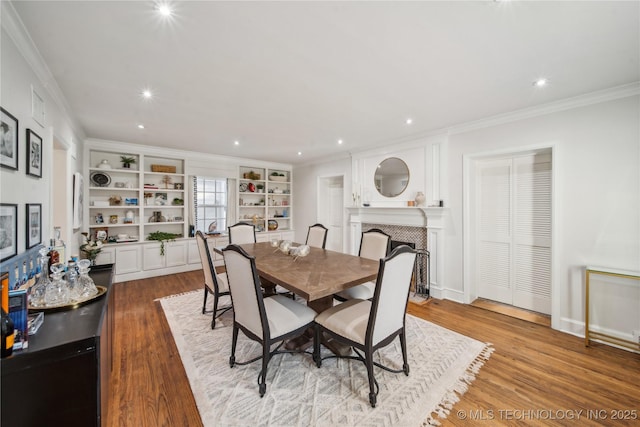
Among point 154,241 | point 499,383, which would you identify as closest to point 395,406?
point 499,383

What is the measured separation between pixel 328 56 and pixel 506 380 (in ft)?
9.33

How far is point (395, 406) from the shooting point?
66.9 inches

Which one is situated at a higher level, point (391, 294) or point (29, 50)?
point (29, 50)

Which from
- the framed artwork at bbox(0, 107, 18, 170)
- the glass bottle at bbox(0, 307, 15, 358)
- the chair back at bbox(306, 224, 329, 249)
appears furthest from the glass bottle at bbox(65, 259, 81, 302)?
the chair back at bbox(306, 224, 329, 249)

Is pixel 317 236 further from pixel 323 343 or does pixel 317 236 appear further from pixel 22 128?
pixel 22 128

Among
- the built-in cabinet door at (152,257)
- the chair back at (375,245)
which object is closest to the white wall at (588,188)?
the chair back at (375,245)

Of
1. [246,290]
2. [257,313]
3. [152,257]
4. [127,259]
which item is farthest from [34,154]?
[152,257]

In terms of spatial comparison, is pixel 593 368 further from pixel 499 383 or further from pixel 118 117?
pixel 118 117

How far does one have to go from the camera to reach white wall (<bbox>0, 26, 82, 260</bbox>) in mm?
1464

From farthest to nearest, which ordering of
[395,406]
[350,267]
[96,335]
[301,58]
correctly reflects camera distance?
[350,267], [301,58], [395,406], [96,335]

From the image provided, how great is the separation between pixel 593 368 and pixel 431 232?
206 centimetres

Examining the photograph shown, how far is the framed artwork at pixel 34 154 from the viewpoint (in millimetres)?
1752

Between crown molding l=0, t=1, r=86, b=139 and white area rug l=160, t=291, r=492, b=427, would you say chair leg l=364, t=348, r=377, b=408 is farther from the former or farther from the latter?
crown molding l=0, t=1, r=86, b=139

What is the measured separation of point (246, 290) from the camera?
73.0 inches
